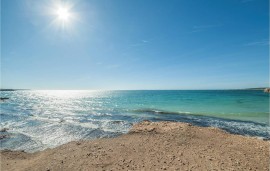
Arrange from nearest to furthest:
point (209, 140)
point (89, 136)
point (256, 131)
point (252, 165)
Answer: point (252, 165), point (209, 140), point (89, 136), point (256, 131)

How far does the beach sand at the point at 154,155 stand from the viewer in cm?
990

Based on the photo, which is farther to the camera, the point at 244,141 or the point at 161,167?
the point at 244,141

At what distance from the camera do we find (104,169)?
968cm

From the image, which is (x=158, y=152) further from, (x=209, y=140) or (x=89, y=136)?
(x=89, y=136)

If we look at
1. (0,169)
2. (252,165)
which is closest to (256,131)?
(252,165)

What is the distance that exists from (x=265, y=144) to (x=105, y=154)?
1138 cm

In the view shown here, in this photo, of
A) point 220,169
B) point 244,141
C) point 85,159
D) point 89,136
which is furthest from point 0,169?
point 244,141

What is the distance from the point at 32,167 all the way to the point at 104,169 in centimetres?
409

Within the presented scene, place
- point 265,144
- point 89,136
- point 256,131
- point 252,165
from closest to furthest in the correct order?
point 252,165, point 265,144, point 89,136, point 256,131

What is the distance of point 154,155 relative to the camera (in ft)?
37.1

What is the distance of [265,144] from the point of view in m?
13.5

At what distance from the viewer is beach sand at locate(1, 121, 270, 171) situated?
9.90 m

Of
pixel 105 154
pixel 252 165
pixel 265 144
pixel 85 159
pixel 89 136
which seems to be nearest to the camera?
pixel 252 165

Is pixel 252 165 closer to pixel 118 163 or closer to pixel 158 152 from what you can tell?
pixel 158 152
